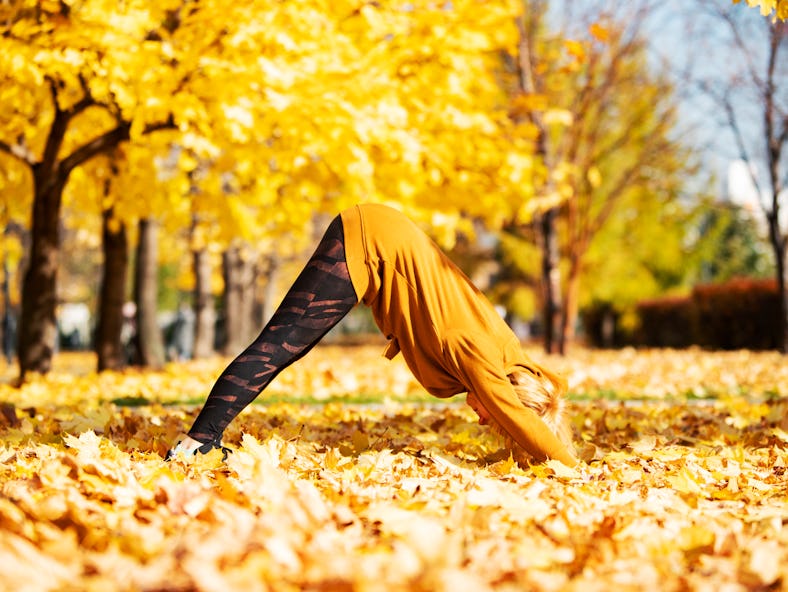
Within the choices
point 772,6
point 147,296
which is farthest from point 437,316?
point 147,296

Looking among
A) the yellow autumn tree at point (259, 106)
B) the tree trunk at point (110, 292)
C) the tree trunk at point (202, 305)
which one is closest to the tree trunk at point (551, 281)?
the yellow autumn tree at point (259, 106)

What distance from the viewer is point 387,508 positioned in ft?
8.68

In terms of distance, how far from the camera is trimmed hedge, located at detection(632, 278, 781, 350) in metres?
18.6

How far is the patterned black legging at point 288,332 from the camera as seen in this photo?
11.4 ft

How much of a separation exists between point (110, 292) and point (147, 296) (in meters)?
1.66

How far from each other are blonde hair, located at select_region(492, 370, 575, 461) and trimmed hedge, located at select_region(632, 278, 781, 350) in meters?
15.9

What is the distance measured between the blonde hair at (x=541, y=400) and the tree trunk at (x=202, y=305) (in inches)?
521

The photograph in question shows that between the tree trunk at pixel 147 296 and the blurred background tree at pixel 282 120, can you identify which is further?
the tree trunk at pixel 147 296

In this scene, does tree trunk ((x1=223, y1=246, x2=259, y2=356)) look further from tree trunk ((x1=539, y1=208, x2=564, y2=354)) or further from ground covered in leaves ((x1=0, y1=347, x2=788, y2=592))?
ground covered in leaves ((x1=0, y1=347, x2=788, y2=592))

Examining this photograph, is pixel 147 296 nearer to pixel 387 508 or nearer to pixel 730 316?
pixel 387 508

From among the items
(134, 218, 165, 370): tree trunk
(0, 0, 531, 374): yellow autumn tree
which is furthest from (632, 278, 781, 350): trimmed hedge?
(134, 218, 165, 370): tree trunk

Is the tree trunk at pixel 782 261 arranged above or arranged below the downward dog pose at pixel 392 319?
above

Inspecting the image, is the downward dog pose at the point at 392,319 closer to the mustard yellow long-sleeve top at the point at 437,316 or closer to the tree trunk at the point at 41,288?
the mustard yellow long-sleeve top at the point at 437,316

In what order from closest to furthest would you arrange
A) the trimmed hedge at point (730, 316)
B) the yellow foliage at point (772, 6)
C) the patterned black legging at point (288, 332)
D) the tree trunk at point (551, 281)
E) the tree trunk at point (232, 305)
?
the patterned black legging at point (288, 332) < the yellow foliage at point (772, 6) < the tree trunk at point (551, 281) < the tree trunk at point (232, 305) < the trimmed hedge at point (730, 316)
